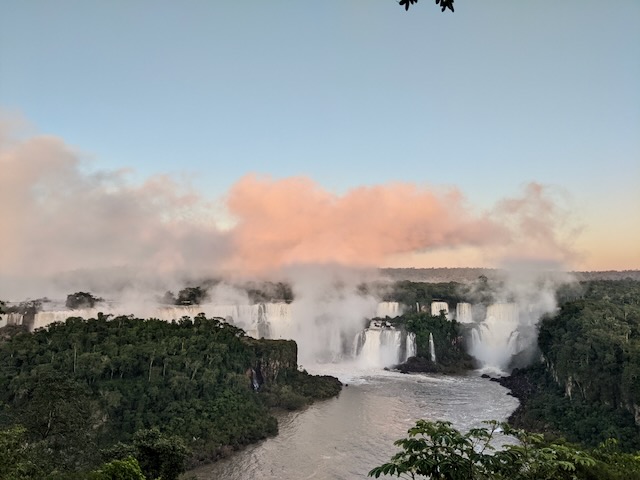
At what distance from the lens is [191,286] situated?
7062 cm

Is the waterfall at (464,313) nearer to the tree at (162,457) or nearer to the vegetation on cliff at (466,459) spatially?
the tree at (162,457)

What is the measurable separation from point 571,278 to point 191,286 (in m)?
59.1

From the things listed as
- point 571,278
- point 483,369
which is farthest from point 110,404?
point 571,278

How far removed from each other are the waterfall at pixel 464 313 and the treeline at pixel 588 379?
766 inches

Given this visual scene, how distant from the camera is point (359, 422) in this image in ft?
114

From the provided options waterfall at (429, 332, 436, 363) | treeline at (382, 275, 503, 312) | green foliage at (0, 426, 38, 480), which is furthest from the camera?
treeline at (382, 275, 503, 312)

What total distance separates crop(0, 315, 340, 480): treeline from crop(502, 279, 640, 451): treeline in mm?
18141

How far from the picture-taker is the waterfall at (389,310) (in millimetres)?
Result: 71750

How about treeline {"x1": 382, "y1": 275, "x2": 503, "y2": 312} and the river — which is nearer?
the river

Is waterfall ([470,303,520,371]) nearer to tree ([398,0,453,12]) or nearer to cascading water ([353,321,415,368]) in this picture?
cascading water ([353,321,415,368])

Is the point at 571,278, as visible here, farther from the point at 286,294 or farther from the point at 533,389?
the point at 286,294

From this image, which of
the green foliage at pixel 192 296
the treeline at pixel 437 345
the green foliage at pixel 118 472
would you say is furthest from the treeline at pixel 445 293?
the green foliage at pixel 118 472

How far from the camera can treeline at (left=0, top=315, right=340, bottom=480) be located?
840 inches

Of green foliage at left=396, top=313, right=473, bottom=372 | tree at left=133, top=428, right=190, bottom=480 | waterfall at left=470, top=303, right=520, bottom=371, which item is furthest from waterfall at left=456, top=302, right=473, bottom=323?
tree at left=133, top=428, right=190, bottom=480
